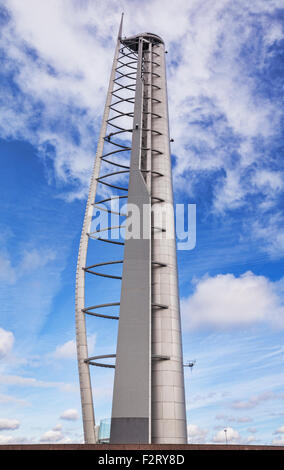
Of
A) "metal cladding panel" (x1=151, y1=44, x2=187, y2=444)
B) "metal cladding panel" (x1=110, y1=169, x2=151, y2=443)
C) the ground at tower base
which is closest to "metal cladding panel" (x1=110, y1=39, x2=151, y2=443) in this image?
"metal cladding panel" (x1=110, y1=169, x2=151, y2=443)

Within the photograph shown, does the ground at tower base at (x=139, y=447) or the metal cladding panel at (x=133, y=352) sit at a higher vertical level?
the metal cladding panel at (x=133, y=352)

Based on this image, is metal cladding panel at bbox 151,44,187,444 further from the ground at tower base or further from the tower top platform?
the tower top platform

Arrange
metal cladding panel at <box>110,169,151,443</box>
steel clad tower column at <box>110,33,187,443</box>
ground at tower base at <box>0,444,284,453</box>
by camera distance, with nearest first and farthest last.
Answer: ground at tower base at <box>0,444,284,453</box> < metal cladding panel at <box>110,169,151,443</box> < steel clad tower column at <box>110,33,187,443</box>

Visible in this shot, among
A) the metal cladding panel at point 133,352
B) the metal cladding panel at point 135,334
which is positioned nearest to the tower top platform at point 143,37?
the metal cladding panel at point 135,334

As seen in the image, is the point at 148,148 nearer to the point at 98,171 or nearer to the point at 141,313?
the point at 98,171

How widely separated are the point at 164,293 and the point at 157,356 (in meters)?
5.79

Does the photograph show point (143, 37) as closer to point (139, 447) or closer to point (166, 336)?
point (166, 336)

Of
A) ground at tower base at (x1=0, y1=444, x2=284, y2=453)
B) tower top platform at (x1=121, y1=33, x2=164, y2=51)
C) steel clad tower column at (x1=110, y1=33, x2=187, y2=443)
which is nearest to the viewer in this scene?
ground at tower base at (x1=0, y1=444, x2=284, y2=453)

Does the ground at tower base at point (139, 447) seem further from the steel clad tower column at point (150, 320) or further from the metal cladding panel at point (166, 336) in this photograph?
the metal cladding panel at point (166, 336)

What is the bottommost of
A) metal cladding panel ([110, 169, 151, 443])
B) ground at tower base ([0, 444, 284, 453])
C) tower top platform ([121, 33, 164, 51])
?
ground at tower base ([0, 444, 284, 453])

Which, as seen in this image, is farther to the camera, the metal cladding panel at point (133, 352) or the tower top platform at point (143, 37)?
the tower top platform at point (143, 37)

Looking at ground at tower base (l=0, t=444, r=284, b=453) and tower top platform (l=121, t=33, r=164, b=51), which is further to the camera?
tower top platform (l=121, t=33, r=164, b=51)

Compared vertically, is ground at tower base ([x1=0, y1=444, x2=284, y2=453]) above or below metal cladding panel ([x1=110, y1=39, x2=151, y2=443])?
below
